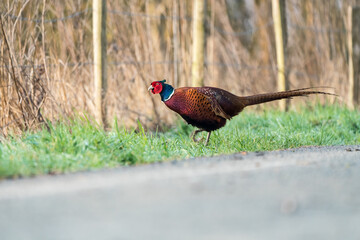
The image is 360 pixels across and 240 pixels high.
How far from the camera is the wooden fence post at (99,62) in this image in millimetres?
6766

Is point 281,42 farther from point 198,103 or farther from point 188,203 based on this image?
point 188,203

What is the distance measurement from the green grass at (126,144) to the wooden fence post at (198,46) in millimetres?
800

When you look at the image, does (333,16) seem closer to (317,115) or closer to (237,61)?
(237,61)

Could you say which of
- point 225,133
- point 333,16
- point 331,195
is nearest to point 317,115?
point 225,133

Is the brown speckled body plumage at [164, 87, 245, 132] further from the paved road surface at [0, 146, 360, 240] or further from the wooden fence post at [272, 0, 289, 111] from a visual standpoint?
the wooden fence post at [272, 0, 289, 111]

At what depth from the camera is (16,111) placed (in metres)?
5.72

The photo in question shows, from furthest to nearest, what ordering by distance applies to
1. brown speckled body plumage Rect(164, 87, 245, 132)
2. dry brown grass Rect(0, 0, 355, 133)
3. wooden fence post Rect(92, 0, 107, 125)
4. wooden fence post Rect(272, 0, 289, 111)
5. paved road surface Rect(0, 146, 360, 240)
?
wooden fence post Rect(272, 0, 289, 111) → wooden fence post Rect(92, 0, 107, 125) → dry brown grass Rect(0, 0, 355, 133) → brown speckled body plumage Rect(164, 87, 245, 132) → paved road surface Rect(0, 146, 360, 240)

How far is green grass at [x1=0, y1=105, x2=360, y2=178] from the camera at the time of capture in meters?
4.11

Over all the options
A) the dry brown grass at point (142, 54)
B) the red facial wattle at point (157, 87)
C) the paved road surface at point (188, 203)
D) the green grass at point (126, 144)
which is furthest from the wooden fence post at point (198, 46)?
the paved road surface at point (188, 203)

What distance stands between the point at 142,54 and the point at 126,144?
10.3 ft

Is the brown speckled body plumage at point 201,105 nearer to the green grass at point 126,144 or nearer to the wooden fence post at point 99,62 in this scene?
the green grass at point 126,144

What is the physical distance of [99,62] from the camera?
6777 millimetres

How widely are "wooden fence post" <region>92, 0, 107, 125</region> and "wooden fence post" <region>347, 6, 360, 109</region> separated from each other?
497cm

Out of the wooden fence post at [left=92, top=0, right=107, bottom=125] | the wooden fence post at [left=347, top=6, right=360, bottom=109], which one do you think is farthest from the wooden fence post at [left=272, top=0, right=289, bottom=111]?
the wooden fence post at [left=92, top=0, right=107, bottom=125]
